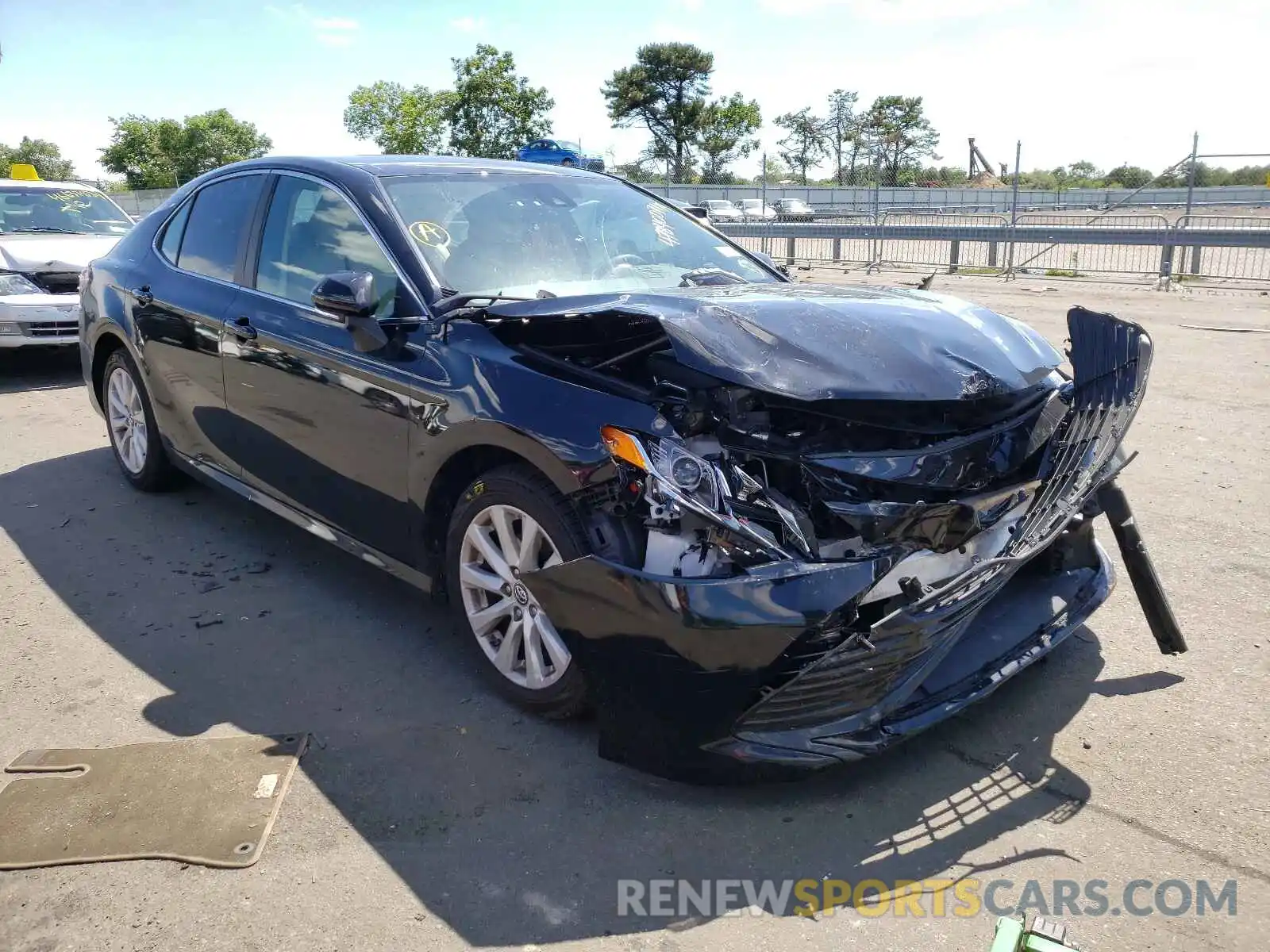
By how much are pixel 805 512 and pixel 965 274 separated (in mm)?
17516

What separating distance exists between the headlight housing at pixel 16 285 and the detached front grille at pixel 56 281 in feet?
0.14

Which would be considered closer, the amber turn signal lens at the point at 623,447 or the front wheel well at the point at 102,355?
the amber turn signal lens at the point at 623,447

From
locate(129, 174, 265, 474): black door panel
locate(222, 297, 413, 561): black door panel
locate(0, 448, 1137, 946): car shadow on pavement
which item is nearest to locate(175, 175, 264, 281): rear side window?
locate(129, 174, 265, 474): black door panel

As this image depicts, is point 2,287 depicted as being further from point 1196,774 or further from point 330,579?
point 1196,774

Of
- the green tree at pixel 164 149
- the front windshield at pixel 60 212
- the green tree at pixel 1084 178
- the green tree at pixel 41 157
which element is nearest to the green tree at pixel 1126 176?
the green tree at pixel 1084 178

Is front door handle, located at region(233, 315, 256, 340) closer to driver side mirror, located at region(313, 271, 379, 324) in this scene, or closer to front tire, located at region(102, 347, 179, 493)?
driver side mirror, located at region(313, 271, 379, 324)

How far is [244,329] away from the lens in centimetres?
428

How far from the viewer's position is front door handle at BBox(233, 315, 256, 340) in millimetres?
4234

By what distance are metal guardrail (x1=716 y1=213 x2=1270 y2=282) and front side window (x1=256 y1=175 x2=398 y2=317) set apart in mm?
12820

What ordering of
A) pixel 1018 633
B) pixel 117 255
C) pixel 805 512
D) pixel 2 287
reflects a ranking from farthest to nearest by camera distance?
pixel 2 287 < pixel 117 255 < pixel 1018 633 < pixel 805 512

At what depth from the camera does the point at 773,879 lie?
254 cm

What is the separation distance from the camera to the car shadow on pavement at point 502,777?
2572mm

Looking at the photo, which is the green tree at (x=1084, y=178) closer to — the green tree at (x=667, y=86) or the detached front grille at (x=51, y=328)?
the green tree at (x=667, y=86)

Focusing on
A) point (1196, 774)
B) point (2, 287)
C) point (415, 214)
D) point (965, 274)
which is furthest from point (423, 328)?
point (965, 274)
